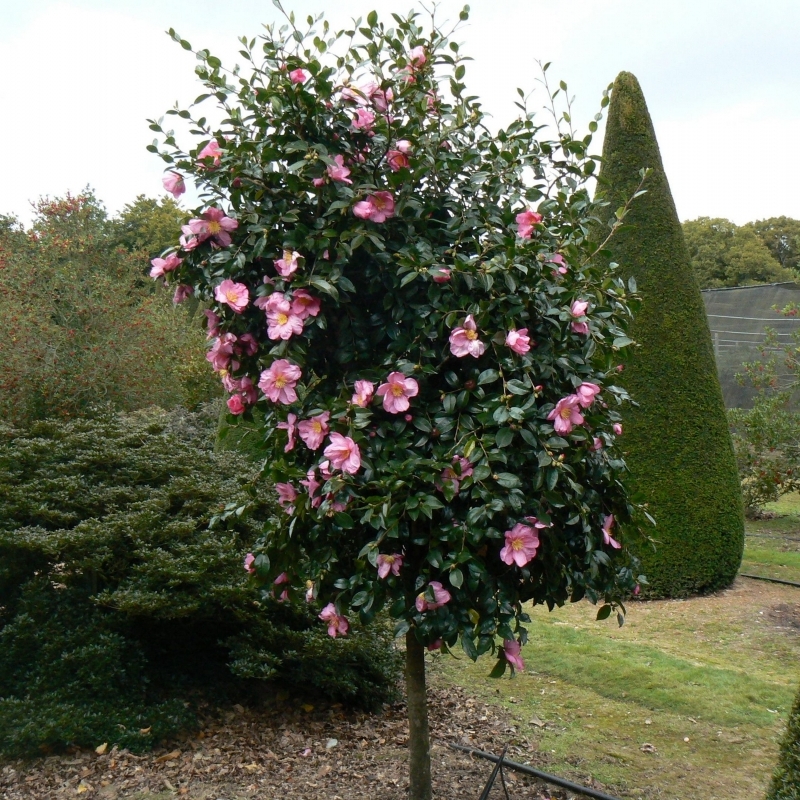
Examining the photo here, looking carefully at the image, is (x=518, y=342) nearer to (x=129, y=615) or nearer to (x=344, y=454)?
(x=344, y=454)

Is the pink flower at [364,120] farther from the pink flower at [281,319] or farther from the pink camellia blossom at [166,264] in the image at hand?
the pink camellia blossom at [166,264]

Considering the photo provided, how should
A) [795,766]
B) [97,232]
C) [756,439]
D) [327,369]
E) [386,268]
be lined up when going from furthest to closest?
[97,232] → [756,439] → [327,369] → [386,268] → [795,766]

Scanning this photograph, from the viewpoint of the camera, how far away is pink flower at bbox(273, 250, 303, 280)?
219cm

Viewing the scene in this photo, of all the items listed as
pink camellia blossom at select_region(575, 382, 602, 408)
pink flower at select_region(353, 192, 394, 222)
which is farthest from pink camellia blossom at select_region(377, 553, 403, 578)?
pink flower at select_region(353, 192, 394, 222)

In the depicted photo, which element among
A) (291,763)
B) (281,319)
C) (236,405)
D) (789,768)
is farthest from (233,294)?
(291,763)

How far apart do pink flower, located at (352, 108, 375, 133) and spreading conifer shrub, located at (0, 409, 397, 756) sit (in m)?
1.89

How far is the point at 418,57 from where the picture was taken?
2465 mm

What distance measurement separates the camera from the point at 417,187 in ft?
8.04

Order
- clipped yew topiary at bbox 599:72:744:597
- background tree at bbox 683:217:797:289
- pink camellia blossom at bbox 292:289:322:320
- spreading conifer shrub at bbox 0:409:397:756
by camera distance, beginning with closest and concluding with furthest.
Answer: pink camellia blossom at bbox 292:289:322:320 < spreading conifer shrub at bbox 0:409:397:756 < clipped yew topiary at bbox 599:72:744:597 < background tree at bbox 683:217:797:289

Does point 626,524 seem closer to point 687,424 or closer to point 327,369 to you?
point 327,369

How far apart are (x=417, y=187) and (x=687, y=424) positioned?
16.3 feet

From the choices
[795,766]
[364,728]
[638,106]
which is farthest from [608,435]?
[638,106]

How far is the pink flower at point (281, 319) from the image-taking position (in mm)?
2178

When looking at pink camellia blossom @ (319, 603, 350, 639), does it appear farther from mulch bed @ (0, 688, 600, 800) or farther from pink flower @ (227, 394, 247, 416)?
mulch bed @ (0, 688, 600, 800)
